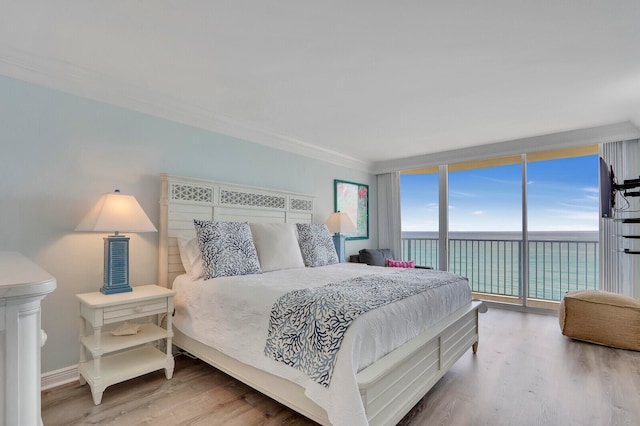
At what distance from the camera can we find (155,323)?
9.68 ft

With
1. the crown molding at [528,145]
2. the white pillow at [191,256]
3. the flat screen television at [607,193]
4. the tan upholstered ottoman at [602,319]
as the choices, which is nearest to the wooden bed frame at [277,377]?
the white pillow at [191,256]

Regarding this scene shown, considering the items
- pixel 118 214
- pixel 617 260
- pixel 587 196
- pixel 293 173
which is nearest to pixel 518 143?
pixel 587 196

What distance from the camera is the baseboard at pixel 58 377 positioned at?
2.35 meters

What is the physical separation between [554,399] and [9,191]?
13.2 ft

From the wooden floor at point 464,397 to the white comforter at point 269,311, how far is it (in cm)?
31

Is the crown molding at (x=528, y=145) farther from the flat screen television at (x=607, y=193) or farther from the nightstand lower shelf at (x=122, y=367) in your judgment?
the nightstand lower shelf at (x=122, y=367)

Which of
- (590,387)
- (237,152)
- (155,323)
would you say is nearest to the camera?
(590,387)

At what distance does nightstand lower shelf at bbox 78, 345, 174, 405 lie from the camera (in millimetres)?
2168

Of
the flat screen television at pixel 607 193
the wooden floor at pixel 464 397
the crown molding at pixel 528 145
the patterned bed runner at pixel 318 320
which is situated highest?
the crown molding at pixel 528 145

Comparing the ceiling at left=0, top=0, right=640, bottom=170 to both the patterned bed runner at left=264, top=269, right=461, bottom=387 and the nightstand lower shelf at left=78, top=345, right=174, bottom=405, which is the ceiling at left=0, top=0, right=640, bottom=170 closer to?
the patterned bed runner at left=264, top=269, right=461, bottom=387

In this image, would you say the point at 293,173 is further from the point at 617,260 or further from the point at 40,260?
the point at 617,260

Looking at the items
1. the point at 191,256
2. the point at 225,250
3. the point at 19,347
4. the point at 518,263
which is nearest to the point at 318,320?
the point at 19,347

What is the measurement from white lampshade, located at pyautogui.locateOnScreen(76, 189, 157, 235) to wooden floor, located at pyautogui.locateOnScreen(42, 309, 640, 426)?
1.17m

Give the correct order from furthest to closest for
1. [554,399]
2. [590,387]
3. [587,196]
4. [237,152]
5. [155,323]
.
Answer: [587,196] < [237,152] < [155,323] < [590,387] < [554,399]
